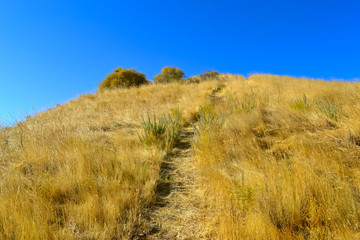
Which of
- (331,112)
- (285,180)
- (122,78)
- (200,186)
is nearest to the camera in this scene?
(285,180)

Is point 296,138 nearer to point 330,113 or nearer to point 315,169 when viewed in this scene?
point 315,169

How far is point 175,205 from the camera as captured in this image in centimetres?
229

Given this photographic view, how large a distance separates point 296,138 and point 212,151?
1.40 metres

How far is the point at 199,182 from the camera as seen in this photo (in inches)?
105

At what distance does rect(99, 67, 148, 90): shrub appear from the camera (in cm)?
1667

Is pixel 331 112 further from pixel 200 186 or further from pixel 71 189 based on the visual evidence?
pixel 71 189

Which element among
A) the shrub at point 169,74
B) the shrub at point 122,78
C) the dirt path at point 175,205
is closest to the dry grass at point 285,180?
the dirt path at point 175,205

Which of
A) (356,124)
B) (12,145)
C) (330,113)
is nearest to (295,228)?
(356,124)

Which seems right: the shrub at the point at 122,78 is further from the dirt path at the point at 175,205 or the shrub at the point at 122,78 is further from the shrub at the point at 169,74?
the dirt path at the point at 175,205

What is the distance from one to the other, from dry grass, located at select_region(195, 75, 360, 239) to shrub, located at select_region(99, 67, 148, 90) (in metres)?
14.7

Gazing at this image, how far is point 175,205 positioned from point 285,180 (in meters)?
1.31

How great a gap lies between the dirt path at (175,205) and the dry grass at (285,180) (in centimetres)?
17

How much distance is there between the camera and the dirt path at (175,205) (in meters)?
1.84

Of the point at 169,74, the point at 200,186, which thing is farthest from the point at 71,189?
the point at 169,74
